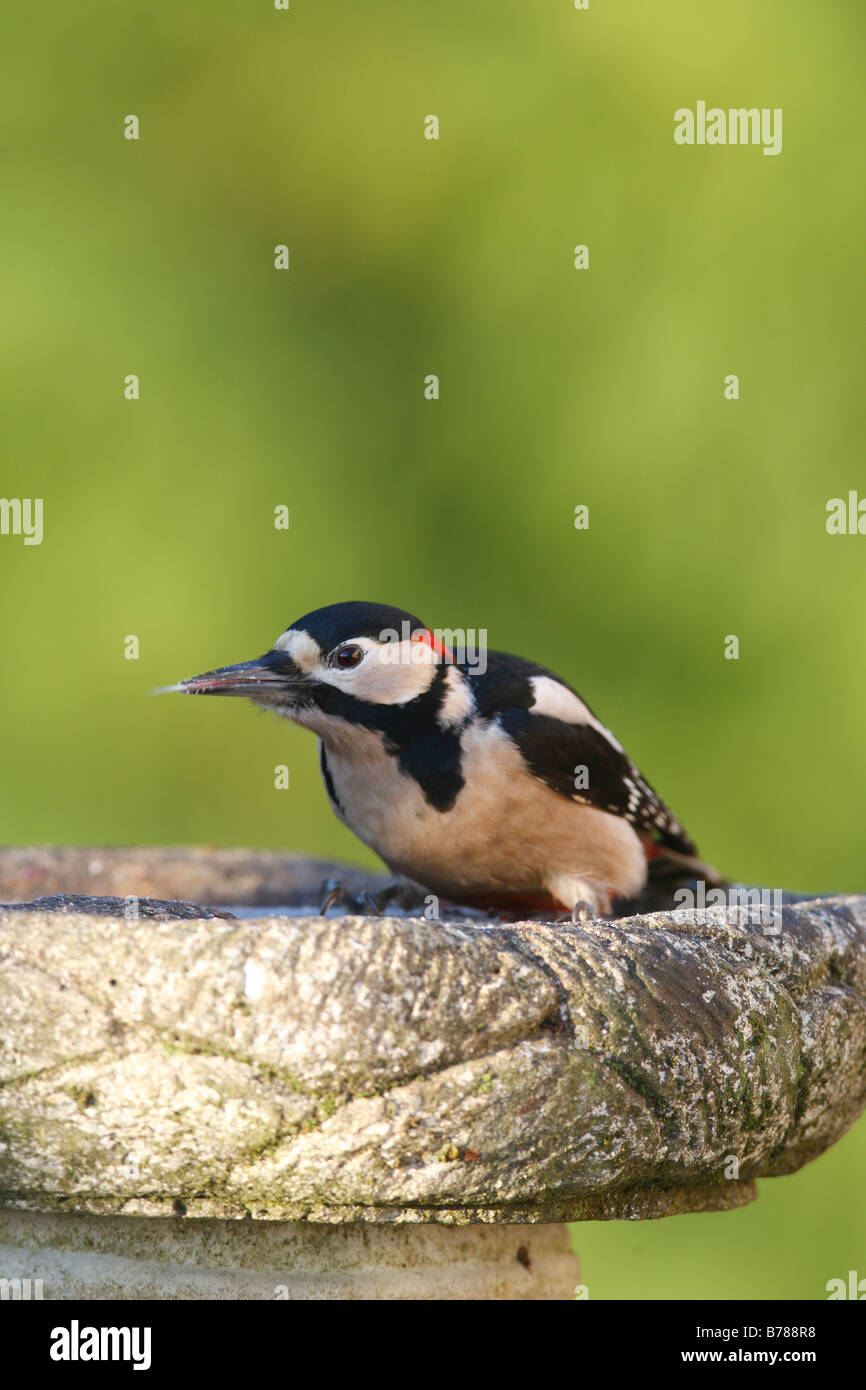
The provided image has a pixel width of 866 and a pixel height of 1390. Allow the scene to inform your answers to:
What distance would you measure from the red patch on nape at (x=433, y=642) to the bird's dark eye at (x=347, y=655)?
0.13 m

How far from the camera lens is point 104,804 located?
4898 mm

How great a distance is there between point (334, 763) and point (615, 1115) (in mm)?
1373

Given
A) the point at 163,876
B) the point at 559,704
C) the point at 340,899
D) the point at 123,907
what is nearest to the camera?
the point at 123,907

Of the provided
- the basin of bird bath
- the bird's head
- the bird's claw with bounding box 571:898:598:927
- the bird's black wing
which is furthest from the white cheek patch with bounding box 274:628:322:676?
the basin of bird bath

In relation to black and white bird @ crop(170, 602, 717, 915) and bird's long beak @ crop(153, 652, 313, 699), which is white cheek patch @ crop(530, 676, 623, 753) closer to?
black and white bird @ crop(170, 602, 717, 915)

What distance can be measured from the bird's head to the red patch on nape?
0.02m

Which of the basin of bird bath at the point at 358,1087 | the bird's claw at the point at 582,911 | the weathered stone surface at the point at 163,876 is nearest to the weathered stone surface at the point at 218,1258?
the basin of bird bath at the point at 358,1087

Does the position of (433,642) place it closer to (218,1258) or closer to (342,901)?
(342,901)

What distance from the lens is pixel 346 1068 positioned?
4.98 feet

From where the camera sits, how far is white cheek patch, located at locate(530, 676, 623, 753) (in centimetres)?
294

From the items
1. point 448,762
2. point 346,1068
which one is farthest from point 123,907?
point 448,762

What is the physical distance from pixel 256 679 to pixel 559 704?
0.67 metres

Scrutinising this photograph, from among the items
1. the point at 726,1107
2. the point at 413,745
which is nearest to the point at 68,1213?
the point at 726,1107

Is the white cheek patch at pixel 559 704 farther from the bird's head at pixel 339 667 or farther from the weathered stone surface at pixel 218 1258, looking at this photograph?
the weathered stone surface at pixel 218 1258
